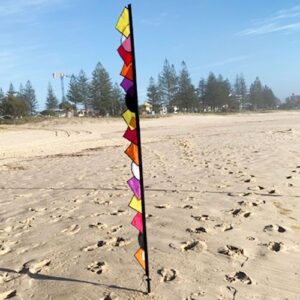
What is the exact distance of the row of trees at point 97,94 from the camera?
88750 mm

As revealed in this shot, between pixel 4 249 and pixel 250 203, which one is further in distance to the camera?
pixel 250 203

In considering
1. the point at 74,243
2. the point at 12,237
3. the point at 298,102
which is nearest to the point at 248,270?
the point at 74,243

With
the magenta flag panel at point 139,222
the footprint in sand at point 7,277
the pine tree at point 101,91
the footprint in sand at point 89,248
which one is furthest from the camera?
the pine tree at point 101,91

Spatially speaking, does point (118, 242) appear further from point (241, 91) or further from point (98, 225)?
point (241, 91)

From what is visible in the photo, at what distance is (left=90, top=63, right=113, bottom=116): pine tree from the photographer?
88750mm

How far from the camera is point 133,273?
4.30 m

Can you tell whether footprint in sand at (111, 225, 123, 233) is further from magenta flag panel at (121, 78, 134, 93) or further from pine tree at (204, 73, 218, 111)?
pine tree at (204, 73, 218, 111)

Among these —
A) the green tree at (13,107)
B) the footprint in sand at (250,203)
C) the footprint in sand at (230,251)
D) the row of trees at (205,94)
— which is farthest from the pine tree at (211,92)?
the footprint in sand at (230,251)

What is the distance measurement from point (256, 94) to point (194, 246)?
448ft

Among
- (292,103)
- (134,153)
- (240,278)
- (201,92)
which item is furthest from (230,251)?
(292,103)

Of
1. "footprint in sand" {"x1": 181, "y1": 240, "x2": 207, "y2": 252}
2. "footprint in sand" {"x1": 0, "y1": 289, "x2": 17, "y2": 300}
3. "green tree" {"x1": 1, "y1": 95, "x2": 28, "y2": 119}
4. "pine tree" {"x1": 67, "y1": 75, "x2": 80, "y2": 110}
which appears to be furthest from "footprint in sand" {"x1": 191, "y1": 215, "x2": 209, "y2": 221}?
"pine tree" {"x1": 67, "y1": 75, "x2": 80, "y2": 110}

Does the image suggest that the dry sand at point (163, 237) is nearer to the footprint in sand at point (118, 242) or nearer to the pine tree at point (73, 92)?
the footprint in sand at point (118, 242)

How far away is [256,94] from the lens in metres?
136

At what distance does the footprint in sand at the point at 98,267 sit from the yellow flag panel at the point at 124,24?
2352 mm
